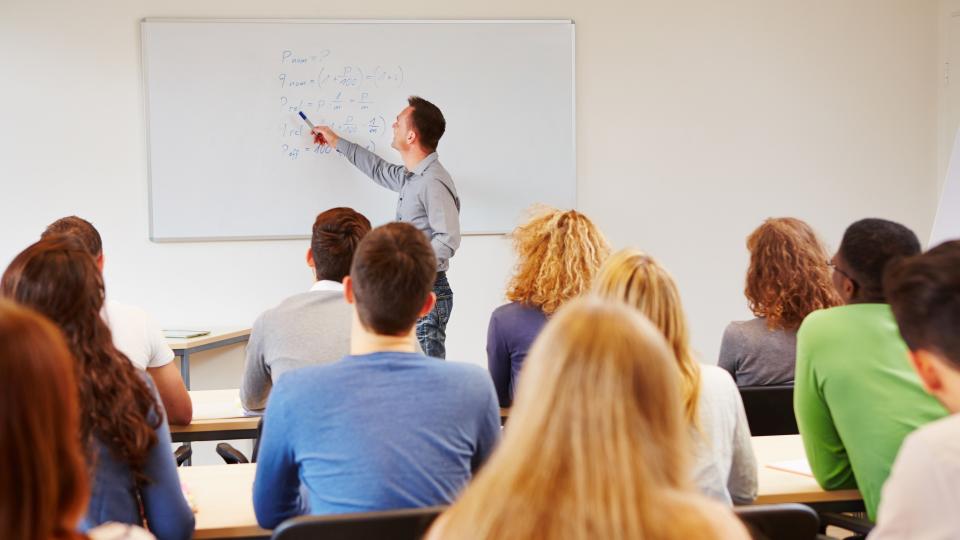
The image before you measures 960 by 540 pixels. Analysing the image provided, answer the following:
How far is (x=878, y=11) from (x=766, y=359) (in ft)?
11.7

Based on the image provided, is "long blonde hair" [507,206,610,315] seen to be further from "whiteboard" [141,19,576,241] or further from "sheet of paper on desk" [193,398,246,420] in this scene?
"whiteboard" [141,19,576,241]

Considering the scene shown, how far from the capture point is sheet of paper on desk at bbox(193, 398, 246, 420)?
2961 millimetres

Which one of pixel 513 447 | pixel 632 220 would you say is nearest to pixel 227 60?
pixel 632 220

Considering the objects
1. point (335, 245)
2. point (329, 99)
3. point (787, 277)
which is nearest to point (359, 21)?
point (329, 99)

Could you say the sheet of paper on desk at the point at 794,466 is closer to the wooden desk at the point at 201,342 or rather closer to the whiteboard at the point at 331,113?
the wooden desk at the point at 201,342

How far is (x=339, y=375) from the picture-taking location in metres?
1.76

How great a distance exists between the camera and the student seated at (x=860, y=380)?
2.09m

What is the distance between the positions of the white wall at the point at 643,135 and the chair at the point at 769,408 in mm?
2752

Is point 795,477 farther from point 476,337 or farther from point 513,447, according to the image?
point 476,337

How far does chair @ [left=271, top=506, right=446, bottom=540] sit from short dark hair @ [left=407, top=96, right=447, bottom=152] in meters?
3.38

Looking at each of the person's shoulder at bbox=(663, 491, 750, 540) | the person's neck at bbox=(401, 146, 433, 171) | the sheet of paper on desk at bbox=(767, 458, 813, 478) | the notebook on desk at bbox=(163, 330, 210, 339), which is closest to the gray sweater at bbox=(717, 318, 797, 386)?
the sheet of paper on desk at bbox=(767, 458, 813, 478)

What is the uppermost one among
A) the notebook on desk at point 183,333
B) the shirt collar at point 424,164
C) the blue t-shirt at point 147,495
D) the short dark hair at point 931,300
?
the shirt collar at point 424,164

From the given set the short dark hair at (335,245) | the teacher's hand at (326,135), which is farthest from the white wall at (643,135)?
the short dark hair at (335,245)

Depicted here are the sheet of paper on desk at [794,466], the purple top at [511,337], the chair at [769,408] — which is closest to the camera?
the sheet of paper on desk at [794,466]
